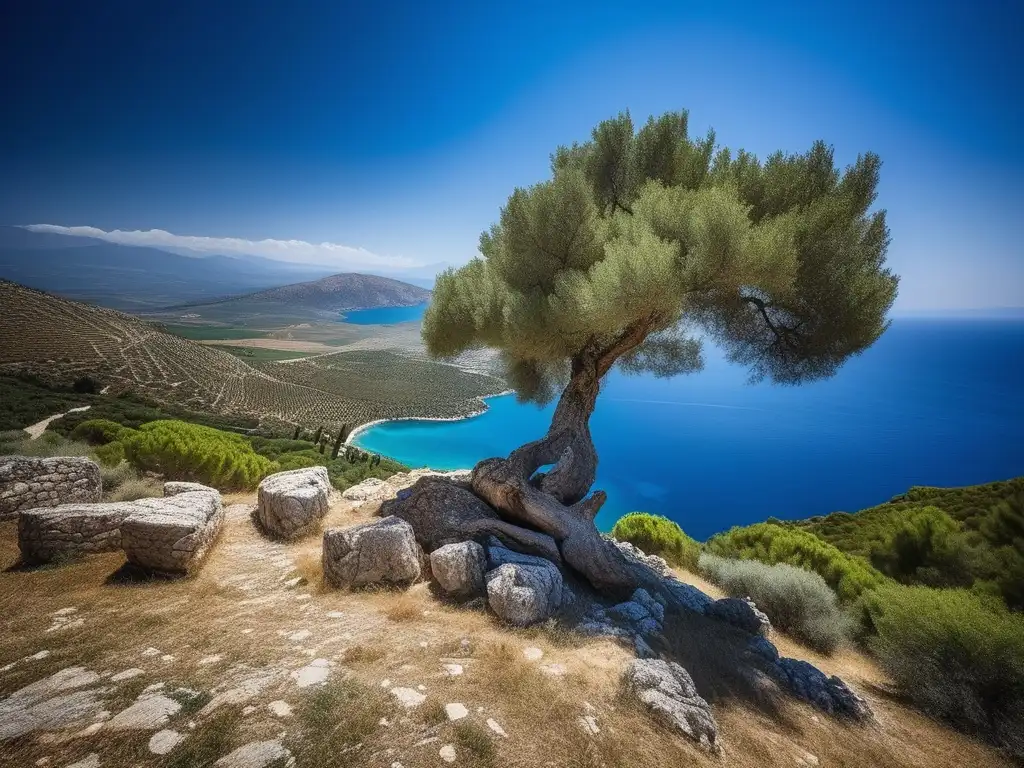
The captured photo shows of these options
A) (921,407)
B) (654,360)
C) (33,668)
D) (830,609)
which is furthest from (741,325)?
(921,407)

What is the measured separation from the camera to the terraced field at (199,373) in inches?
1200

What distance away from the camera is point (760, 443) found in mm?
81375

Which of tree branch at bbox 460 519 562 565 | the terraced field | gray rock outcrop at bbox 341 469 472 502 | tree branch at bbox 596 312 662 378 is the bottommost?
the terraced field

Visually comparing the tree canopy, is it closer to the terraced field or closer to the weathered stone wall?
the weathered stone wall

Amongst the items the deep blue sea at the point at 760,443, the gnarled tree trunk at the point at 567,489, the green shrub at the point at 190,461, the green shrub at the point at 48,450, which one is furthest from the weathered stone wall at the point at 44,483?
the deep blue sea at the point at 760,443

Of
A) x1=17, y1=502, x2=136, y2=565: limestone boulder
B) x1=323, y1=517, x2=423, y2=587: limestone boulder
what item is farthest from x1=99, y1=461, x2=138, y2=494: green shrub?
x1=323, y1=517, x2=423, y2=587: limestone boulder

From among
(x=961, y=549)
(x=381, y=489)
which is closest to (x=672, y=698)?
(x=381, y=489)

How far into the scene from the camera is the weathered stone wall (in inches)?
263

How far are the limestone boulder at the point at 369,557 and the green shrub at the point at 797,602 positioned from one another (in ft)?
28.3

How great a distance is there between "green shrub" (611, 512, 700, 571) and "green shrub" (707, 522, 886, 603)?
4.91 ft

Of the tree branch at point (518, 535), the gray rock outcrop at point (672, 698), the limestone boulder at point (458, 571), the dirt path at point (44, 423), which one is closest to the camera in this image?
the gray rock outcrop at point (672, 698)

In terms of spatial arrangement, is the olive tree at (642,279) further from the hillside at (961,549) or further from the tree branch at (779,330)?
the hillside at (961,549)

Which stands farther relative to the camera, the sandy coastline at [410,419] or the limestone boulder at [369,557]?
the sandy coastline at [410,419]

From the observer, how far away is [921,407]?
11481 centimetres
